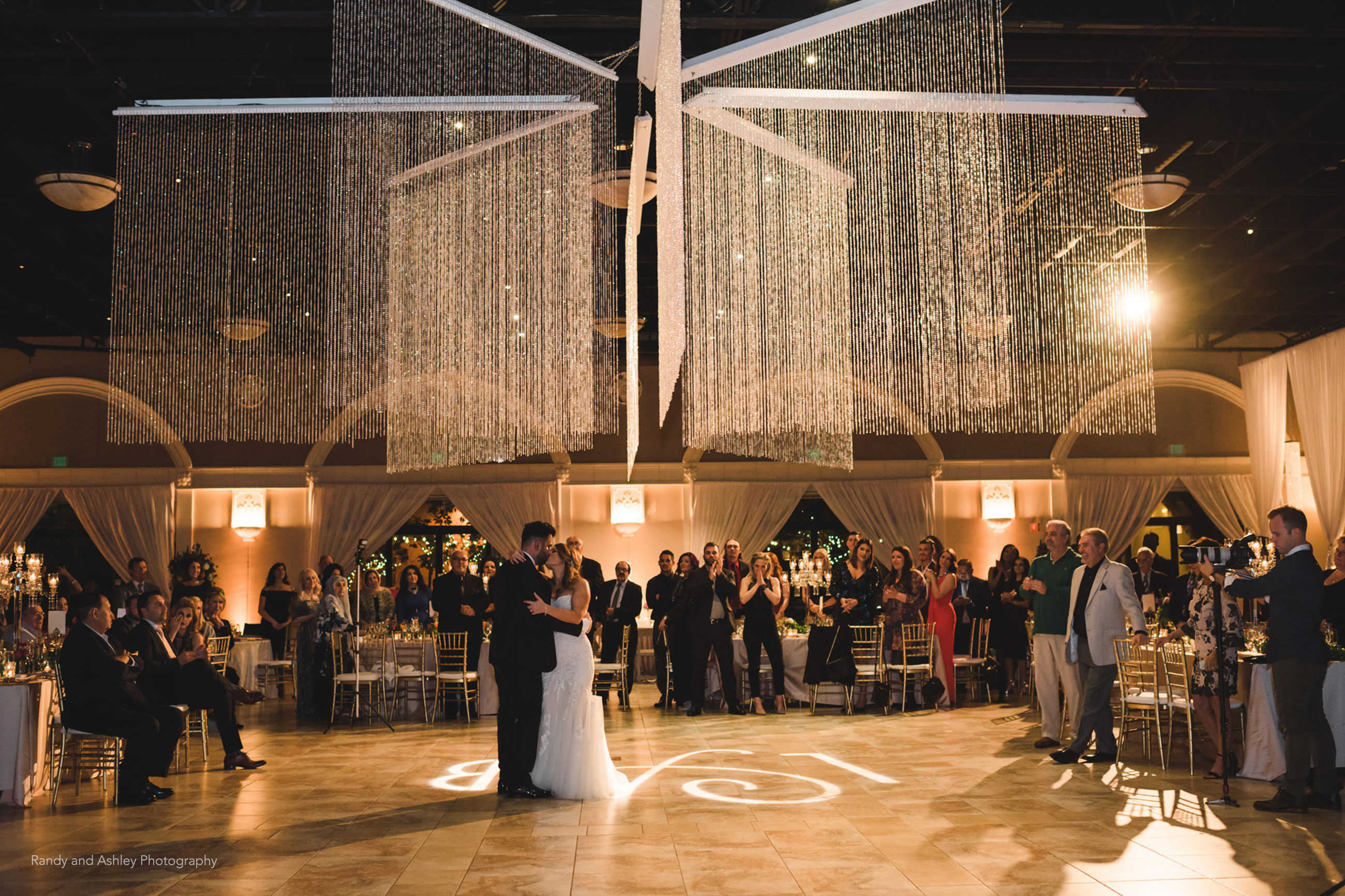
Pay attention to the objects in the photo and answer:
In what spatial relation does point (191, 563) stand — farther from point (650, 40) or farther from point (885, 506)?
point (650, 40)

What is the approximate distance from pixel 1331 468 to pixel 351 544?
12844mm

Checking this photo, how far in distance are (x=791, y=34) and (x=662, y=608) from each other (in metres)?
5.71

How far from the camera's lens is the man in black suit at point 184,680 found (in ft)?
21.9

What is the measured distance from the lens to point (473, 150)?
8.12 metres

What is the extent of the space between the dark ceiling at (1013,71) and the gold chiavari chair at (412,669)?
4783 millimetres

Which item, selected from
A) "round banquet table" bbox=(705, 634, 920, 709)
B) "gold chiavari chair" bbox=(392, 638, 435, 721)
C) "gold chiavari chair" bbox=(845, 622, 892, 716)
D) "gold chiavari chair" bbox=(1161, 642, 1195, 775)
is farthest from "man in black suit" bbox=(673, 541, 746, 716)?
"gold chiavari chair" bbox=(1161, 642, 1195, 775)

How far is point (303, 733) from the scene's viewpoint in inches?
345

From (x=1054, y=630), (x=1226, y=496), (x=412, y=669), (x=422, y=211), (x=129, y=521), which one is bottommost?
(x=412, y=669)

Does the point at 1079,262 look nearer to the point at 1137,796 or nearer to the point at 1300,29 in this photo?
the point at 1300,29

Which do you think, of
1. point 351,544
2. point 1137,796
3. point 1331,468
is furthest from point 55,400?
point 1331,468

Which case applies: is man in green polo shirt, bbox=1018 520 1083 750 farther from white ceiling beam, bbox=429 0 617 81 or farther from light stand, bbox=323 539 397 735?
light stand, bbox=323 539 397 735

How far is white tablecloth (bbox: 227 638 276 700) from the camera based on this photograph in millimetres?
10766

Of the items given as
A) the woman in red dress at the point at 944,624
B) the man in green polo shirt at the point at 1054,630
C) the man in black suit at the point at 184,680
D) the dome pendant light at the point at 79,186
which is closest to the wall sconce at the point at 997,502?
the woman in red dress at the point at 944,624

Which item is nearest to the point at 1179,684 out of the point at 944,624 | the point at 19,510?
the point at 944,624
